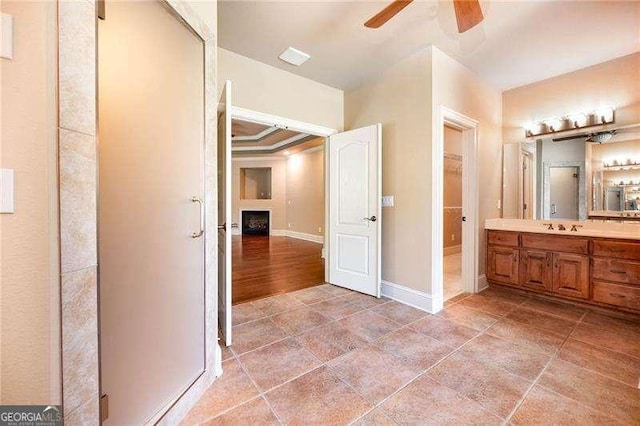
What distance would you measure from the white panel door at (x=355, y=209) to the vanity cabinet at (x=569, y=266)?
63.4 inches

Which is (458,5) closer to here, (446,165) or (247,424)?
(247,424)

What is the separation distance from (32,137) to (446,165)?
607 centimetres

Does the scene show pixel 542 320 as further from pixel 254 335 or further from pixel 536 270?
pixel 254 335

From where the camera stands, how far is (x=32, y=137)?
0.80 metres

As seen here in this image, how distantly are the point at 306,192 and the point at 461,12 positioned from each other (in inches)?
255

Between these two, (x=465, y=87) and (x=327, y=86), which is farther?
(x=327, y=86)

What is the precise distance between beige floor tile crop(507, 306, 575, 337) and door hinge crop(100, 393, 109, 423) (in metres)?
3.15

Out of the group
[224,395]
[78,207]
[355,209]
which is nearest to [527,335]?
[355,209]

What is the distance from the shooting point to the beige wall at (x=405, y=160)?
283 centimetres

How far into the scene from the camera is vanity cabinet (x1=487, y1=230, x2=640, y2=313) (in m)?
2.54

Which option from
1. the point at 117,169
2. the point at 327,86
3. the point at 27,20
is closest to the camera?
the point at 27,20

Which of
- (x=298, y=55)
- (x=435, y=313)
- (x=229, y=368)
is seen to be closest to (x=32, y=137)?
(x=229, y=368)

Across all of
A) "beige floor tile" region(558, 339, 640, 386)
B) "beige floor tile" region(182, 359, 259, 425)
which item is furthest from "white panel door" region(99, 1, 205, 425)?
"beige floor tile" region(558, 339, 640, 386)

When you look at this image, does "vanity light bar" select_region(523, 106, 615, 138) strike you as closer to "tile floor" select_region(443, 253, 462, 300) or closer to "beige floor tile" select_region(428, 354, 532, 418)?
"tile floor" select_region(443, 253, 462, 300)
